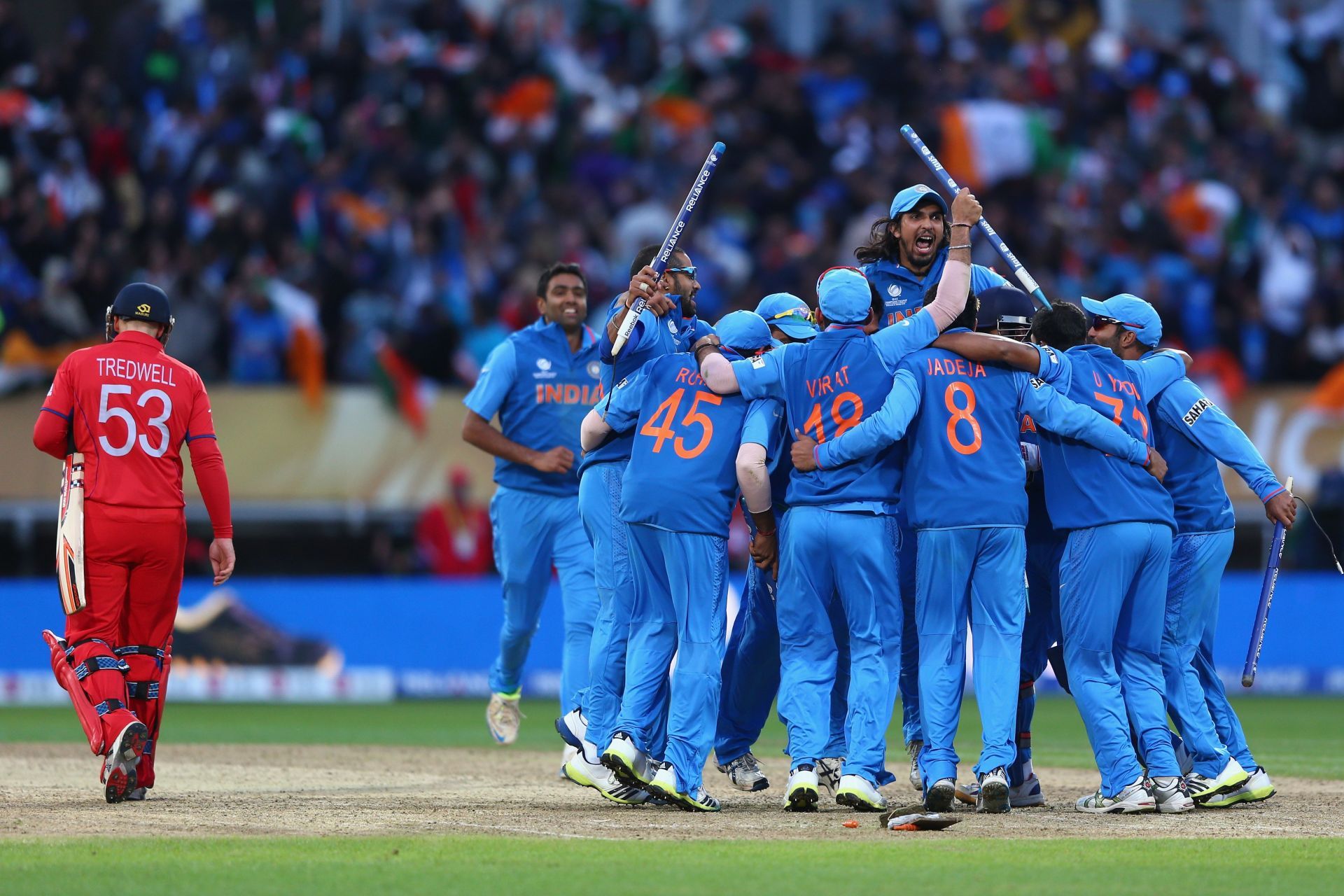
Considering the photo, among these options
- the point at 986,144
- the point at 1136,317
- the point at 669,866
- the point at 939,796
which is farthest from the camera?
the point at 986,144

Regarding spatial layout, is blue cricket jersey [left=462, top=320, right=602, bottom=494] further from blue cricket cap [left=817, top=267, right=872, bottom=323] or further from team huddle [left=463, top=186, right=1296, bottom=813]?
blue cricket cap [left=817, top=267, right=872, bottom=323]

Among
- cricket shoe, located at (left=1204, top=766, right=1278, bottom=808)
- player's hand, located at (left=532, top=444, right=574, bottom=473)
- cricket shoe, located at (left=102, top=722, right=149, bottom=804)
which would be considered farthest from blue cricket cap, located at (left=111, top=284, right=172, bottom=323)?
cricket shoe, located at (left=1204, top=766, right=1278, bottom=808)

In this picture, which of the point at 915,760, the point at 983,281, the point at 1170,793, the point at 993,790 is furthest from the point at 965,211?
the point at 1170,793

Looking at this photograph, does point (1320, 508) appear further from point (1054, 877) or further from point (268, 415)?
point (1054, 877)

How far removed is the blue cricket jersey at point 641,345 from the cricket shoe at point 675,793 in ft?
5.98

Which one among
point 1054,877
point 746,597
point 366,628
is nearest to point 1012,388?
point 746,597

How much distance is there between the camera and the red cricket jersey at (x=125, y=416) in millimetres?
9180

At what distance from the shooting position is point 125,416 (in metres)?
9.25

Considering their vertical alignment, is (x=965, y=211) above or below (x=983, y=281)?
above

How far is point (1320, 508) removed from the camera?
63.1ft

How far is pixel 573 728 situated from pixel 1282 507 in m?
Answer: 3.99

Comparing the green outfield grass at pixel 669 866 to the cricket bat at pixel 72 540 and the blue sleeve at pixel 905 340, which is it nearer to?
the cricket bat at pixel 72 540

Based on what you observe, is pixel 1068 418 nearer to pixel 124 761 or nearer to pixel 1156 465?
pixel 1156 465

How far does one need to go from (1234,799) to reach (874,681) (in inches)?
82.6
